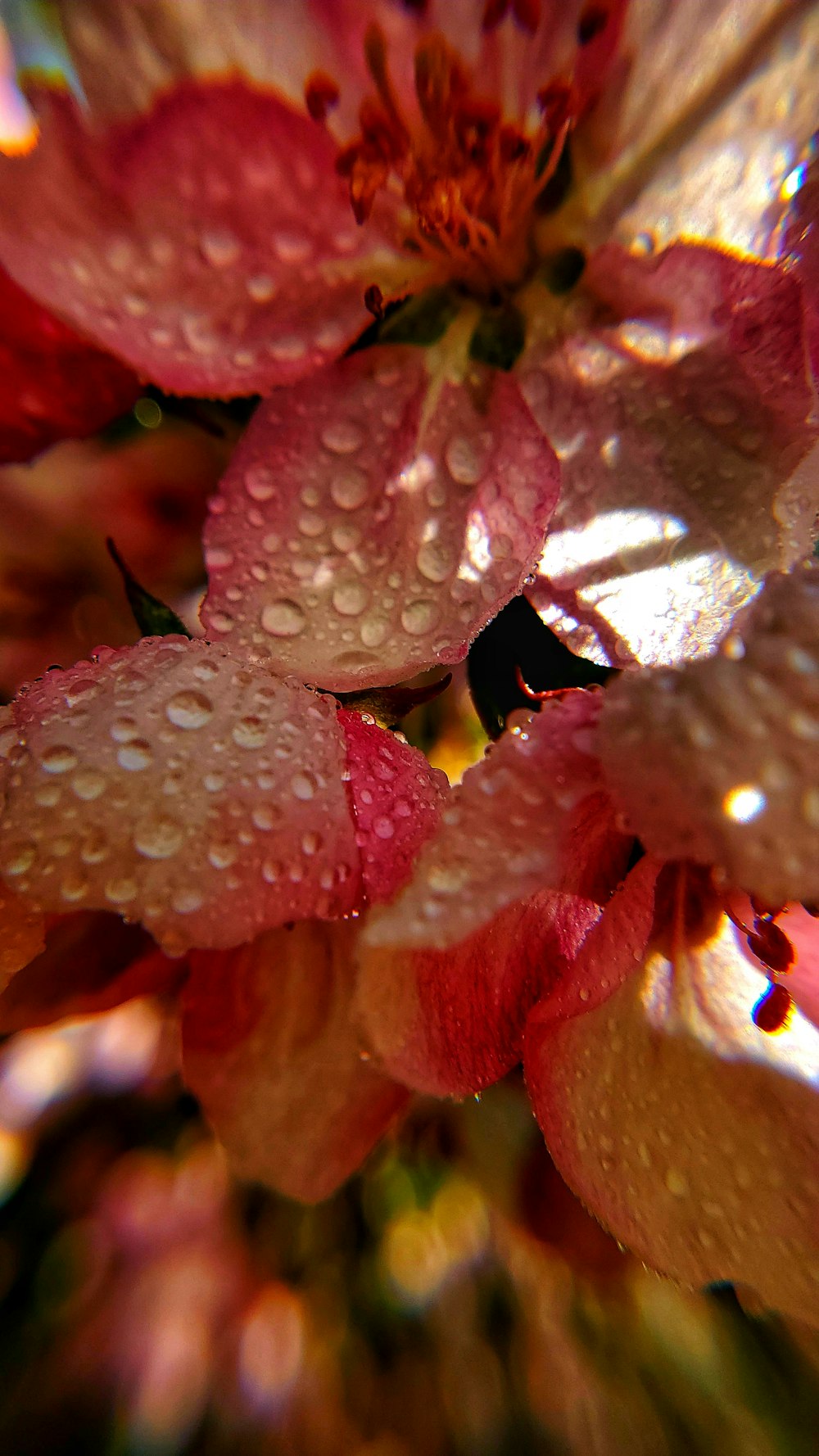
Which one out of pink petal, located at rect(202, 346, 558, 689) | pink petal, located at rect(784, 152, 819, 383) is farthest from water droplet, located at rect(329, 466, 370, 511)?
pink petal, located at rect(784, 152, 819, 383)

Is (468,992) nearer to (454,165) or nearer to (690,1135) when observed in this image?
(690,1135)

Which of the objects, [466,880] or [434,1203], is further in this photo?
[434,1203]

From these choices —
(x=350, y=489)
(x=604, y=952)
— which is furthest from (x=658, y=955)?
(x=350, y=489)

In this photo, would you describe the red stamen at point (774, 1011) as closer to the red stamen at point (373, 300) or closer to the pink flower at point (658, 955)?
the pink flower at point (658, 955)

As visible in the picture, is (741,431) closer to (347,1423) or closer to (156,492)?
(156,492)

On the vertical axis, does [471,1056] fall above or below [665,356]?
below

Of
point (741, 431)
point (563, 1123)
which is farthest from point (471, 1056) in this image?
point (741, 431)

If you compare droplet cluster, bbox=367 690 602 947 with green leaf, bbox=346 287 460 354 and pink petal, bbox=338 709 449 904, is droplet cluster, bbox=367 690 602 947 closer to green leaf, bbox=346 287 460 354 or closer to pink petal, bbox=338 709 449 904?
pink petal, bbox=338 709 449 904
